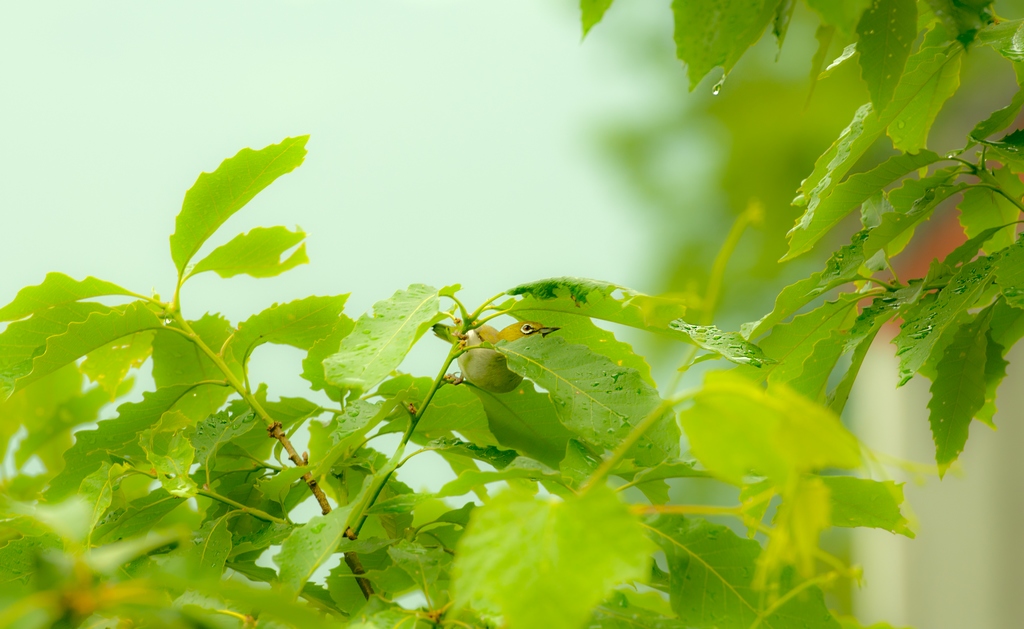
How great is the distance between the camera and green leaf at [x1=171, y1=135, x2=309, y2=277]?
410mm

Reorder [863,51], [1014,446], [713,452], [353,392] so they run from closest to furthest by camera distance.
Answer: [713,452]
[863,51]
[353,392]
[1014,446]

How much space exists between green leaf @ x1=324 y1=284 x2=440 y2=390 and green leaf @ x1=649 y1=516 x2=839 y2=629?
118mm

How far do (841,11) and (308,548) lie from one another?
250mm

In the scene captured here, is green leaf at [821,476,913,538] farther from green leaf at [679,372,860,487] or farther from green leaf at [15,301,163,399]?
green leaf at [15,301,163,399]

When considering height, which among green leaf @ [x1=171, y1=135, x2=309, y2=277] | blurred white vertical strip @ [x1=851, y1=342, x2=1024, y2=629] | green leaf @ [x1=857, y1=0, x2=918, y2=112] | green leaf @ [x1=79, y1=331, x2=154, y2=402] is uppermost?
green leaf @ [x1=857, y1=0, x2=918, y2=112]

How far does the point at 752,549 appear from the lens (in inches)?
12.7

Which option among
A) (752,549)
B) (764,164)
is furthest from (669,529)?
(764,164)

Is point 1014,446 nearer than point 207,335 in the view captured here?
No

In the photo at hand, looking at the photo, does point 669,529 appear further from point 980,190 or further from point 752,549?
point 980,190

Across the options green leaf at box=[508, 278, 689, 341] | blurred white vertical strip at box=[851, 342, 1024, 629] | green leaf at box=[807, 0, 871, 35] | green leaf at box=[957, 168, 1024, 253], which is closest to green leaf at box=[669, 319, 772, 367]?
green leaf at box=[508, 278, 689, 341]

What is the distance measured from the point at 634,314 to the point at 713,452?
16cm

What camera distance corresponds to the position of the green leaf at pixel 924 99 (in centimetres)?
43

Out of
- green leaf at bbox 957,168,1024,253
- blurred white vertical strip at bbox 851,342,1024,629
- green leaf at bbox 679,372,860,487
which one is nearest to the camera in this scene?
green leaf at bbox 679,372,860,487

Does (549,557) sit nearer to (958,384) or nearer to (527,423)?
(527,423)
